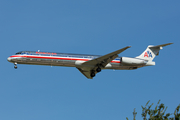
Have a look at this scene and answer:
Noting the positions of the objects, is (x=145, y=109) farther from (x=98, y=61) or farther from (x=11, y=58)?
(x=11, y=58)

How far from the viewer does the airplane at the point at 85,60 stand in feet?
109

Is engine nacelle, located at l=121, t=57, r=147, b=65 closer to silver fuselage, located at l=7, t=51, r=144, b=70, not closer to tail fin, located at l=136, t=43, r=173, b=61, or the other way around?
tail fin, located at l=136, t=43, r=173, b=61

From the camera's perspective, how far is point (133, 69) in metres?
37.1

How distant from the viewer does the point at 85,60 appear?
114 ft

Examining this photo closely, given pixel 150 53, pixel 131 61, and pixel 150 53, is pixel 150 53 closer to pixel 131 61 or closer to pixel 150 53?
pixel 150 53

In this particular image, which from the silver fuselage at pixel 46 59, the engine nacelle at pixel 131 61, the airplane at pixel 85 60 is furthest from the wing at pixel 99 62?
the engine nacelle at pixel 131 61

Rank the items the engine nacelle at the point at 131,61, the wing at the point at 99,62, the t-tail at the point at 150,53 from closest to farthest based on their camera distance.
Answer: the wing at the point at 99,62 < the engine nacelle at the point at 131,61 < the t-tail at the point at 150,53

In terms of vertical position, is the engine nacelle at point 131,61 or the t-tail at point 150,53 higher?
the t-tail at point 150,53

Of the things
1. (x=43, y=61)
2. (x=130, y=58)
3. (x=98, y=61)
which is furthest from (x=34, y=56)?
(x=130, y=58)

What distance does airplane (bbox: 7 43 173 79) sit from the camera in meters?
33.4

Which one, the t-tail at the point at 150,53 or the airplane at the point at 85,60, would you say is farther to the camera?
the t-tail at the point at 150,53

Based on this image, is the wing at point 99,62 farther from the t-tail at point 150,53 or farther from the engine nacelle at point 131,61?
the t-tail at point 150,53

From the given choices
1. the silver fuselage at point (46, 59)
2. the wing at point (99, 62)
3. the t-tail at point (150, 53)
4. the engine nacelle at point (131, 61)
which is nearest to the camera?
the silver fuselage at point (46, 59)

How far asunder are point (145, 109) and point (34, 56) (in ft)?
59.6
